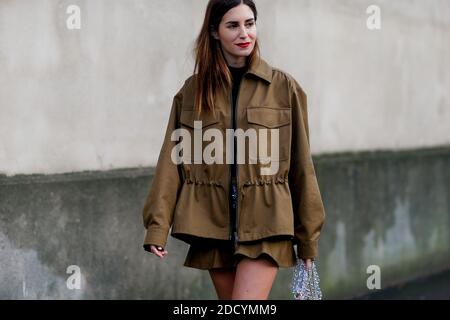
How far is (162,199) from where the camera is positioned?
409 centimetres

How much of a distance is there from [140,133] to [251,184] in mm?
2207

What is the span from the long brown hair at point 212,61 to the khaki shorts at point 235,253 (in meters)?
0.59

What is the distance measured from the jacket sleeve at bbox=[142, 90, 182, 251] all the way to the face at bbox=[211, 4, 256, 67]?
18.6 inches

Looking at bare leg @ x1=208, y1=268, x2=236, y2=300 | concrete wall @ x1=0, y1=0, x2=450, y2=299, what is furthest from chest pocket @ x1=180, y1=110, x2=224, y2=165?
concrete wall @ x1=0, y1=0, x2=450, y2=299

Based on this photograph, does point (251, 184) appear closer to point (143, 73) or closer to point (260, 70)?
point (260, 70)

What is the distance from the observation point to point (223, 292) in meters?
4.15

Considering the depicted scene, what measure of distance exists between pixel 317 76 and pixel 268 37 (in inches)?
→ 25.4

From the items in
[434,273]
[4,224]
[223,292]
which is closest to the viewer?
[223,292]

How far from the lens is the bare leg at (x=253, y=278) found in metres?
3.96

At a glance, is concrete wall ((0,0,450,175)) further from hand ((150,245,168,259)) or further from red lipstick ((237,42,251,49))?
red lipstick ((237,42,251,49))

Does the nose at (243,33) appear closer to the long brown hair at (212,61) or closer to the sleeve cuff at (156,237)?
the long brown hair at (212,61)
